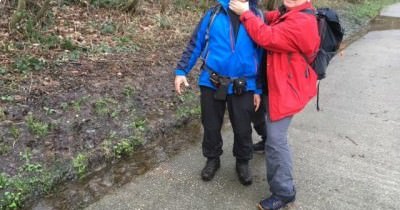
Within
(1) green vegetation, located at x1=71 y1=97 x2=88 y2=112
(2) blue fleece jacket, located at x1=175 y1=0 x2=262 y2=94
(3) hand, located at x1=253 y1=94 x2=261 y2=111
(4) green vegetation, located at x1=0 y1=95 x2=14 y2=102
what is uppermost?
(2) blue fleece jacket, located at x1=175 y1=0 x2=262 y2=94

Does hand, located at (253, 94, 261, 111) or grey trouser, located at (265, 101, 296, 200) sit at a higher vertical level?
hand, located at (253, 94, 261, 111)

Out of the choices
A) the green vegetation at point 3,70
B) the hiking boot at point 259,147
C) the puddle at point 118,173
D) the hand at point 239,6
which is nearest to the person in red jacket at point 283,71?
the hand at point 239,6

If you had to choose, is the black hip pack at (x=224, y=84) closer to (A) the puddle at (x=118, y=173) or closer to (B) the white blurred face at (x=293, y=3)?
(B) the white blurred face at (x=293, y=3)

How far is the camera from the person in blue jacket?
3.31 metres

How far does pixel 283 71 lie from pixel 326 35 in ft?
1.26

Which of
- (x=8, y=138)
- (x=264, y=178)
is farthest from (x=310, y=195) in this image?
(x=8, y=138)

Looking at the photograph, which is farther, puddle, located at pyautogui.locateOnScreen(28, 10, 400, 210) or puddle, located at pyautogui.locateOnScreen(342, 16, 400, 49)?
puddle, located at pyautogui.locateOnScreen(342, 16, 400, 49)

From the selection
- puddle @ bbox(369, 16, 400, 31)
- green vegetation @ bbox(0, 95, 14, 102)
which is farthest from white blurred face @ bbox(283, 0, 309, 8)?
puddle @ bbox(369, 16, 400, 31)

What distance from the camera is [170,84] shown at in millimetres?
5770

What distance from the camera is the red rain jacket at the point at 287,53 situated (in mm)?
2998

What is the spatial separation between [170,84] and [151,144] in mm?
1468

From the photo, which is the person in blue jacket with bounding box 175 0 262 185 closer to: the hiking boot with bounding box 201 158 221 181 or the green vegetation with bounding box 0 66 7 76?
the hiking boot with bounding box 201 158 221 181

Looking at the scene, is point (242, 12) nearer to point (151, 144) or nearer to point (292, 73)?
point (292, 73)

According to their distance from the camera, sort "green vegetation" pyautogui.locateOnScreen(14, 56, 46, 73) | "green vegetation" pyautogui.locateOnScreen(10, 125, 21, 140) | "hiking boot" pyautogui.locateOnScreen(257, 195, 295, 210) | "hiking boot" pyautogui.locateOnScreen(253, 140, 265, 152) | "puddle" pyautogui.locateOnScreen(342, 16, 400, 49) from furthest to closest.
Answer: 1. "puddle" pyautogui.locateOnScreen(342, 16, 400, 49)
2. "green vegetation" pyautogui.locateOnScreen(14, 56, 46, 73)
3. "hiking boot" pyautogui.locateOnScreen(253, 140, 265, 152)
4. "green vegetation" pyautogui.locateOnScreen(10, 125, 21, 140)
5. "hiking boot" pyautogui.locateOnScreen(257, 195, 295, 210)
